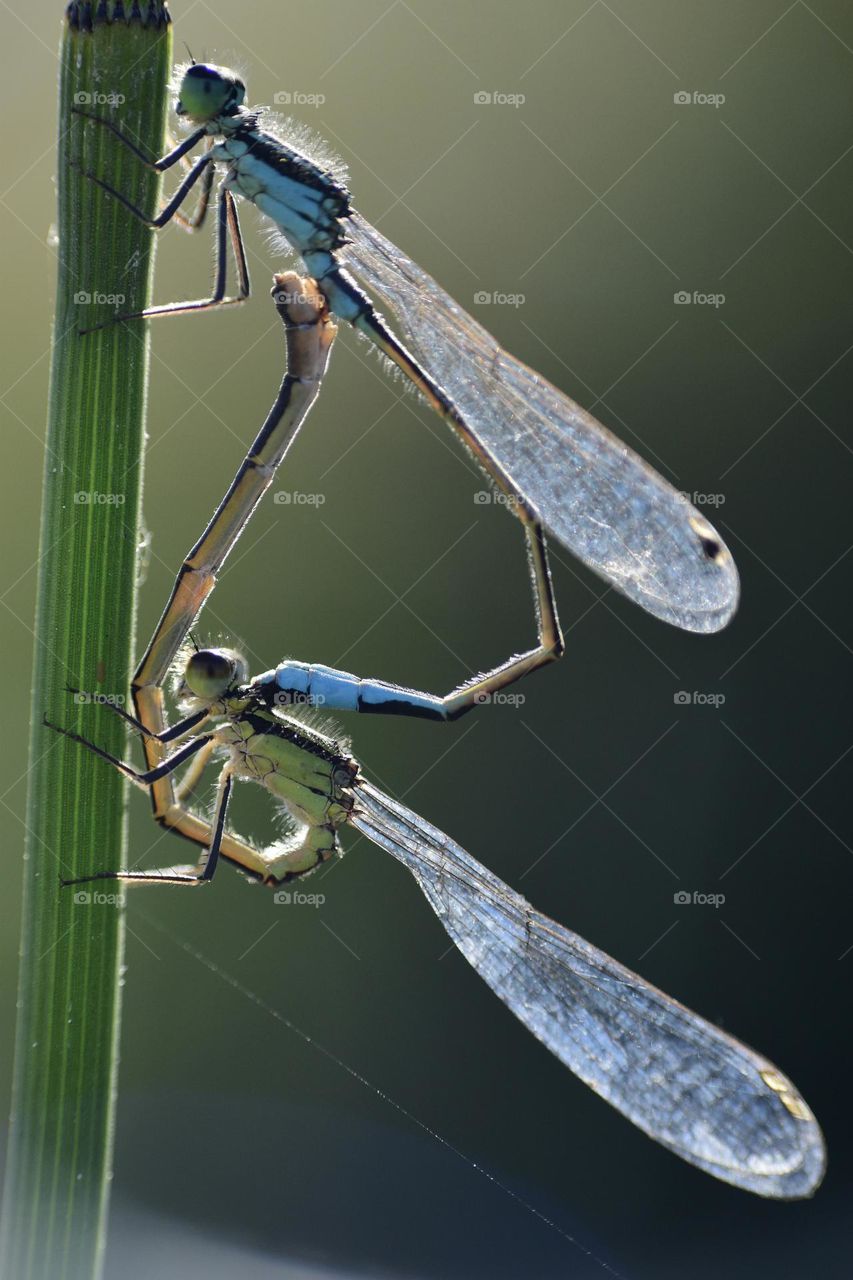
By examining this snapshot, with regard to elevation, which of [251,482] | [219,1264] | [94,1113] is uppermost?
[251,482]

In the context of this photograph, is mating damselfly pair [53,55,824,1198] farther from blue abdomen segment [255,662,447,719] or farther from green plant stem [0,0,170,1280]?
green plant stem [0,0,170,1280]

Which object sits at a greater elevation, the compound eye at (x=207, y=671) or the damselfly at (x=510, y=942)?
the compound eye at (x=207, y=671)

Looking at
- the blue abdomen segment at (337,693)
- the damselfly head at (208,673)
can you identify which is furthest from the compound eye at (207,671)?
the blue abdomen segment at (337,693)

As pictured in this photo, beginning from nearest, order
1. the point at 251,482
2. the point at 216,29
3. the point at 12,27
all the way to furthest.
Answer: the point at 251,482 < the point at 12,27 < the point at 216,29

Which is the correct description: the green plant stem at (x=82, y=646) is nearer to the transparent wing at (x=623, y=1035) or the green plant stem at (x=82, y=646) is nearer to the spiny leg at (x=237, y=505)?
the spiny leg at (x=237, y=505)

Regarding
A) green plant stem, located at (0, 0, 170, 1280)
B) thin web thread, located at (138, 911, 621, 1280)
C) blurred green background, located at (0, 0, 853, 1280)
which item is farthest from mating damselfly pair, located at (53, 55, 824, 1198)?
blurred green background, located at (0, 0, 853, 1280)

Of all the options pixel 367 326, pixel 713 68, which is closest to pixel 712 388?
pixel 713 68

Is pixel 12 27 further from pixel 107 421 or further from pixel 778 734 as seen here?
pixel 778 734

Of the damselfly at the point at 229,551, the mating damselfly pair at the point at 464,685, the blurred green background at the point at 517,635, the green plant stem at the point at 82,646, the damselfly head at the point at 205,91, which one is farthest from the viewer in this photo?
the blurred green background at the point at 517,635
